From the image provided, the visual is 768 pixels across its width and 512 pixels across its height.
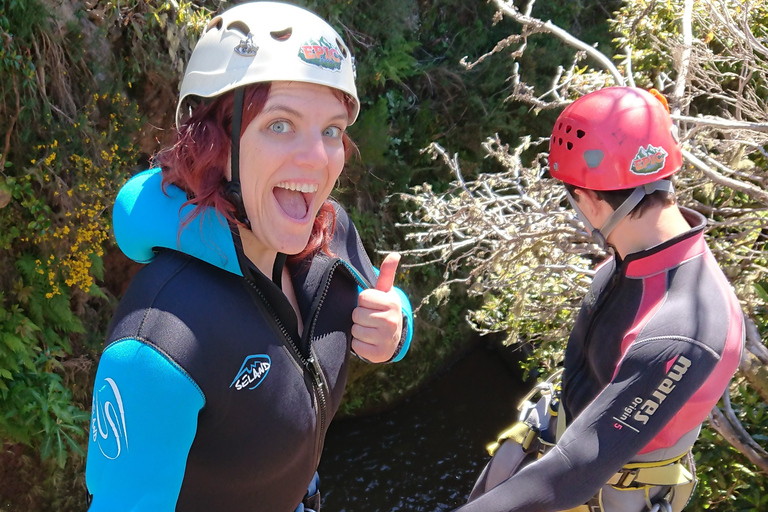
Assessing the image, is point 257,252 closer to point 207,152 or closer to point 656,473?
point 207,152

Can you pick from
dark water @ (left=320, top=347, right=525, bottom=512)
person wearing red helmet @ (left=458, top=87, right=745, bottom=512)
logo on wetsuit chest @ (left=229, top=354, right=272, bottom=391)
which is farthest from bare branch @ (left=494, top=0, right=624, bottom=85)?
dark water @ (left=320, top=347, right=525, bottom=512)

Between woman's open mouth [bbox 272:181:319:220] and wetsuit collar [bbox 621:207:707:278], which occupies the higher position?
woman's open mouth [bbox 272:181:319:220]

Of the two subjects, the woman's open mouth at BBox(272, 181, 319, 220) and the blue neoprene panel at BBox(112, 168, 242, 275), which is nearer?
the blue neoprene panel at BBox(112, 168, 242, 275)

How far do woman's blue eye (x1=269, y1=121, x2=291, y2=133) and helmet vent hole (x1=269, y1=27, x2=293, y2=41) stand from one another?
0.84 ft

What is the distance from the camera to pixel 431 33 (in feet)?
28.3

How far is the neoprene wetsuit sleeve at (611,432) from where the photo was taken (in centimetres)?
166

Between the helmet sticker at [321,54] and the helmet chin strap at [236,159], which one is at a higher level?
the helmet sticker at [321,54]

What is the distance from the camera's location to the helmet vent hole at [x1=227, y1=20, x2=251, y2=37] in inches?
63.4

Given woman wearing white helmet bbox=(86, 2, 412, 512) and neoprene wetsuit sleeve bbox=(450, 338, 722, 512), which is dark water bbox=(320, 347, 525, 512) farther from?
woman wearing white helmet bbox=(86, 2, 412, 512)

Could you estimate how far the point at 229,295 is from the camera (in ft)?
4.83

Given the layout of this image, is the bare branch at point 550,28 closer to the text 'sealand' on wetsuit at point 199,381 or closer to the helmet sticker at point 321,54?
the helmet sticker at point 321,54

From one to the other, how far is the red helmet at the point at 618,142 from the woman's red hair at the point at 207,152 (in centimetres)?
116

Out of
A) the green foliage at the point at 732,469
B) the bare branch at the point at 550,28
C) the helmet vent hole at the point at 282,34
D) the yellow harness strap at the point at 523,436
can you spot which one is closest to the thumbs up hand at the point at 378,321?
the helmet vent hole at the point at 282,34

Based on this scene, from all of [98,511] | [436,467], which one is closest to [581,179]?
[98,511]
